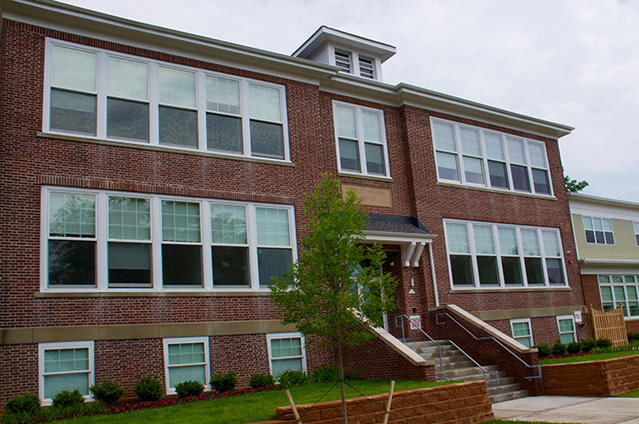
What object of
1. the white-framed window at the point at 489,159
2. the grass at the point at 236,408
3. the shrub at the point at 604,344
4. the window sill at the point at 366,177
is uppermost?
the white-framed window at the point at 489,159

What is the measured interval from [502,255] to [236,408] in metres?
12.6

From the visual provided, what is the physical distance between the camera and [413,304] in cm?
1725

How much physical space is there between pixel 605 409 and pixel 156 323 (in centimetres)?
925

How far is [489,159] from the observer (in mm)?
20609

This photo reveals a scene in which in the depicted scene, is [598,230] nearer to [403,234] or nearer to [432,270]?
[432,270]

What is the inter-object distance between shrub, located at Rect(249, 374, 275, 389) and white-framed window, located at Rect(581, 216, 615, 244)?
1640 centimetres

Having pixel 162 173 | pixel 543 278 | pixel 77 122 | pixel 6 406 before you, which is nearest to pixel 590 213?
pixel 543 278

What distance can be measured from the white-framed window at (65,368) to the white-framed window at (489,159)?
12015 millimetres

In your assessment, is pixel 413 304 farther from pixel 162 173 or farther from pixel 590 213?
pixel 590 213

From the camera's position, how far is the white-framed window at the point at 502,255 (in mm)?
18688

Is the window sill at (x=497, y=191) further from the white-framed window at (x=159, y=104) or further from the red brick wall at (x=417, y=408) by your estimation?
the red brick wall at (x=417, y=408)

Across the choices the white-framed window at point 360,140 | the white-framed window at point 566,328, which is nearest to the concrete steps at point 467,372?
the white-framed window at point 360,140

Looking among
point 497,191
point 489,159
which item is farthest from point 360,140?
point 497,191

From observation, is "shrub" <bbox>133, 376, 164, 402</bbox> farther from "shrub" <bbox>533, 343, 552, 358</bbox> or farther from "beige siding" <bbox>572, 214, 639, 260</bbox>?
"beige siding" <bbox>572, 214, 639, 260</bbox>
